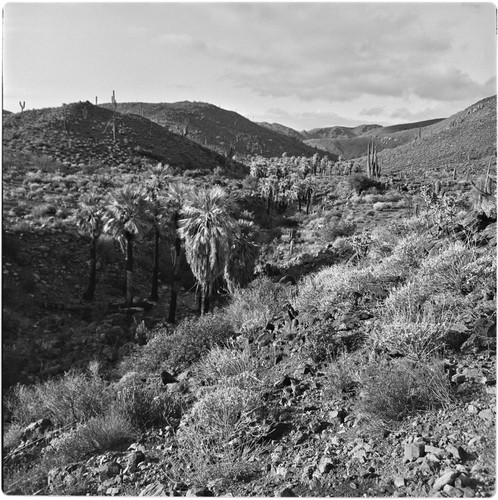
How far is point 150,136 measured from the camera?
7269 cm

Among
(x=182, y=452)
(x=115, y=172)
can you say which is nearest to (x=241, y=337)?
(x=182, y=452)

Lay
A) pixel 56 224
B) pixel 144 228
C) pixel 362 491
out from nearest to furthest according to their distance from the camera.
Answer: pixel 362 491 → pixel 144 228 → pixel 56 224

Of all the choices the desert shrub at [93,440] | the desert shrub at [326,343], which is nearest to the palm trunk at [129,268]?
the desert shrub at [93,440]

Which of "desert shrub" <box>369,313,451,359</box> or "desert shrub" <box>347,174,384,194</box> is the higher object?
"desert shrub" <box>347,174,384,194</box>

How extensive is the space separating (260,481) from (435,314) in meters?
4.24

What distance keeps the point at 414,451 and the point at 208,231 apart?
1446 cm

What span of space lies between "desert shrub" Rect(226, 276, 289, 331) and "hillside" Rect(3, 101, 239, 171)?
46.1 m

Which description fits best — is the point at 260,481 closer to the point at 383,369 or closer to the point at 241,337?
the point at 383,369

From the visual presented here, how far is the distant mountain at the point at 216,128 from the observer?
4648 inches

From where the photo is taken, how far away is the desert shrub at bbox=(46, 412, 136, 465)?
610 centimetres

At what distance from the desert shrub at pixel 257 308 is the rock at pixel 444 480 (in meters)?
6.45

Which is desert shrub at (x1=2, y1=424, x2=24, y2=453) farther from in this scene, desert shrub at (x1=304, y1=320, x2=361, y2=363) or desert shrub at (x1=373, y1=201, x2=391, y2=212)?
desert shrub at (x1=373, y1=201, x2=391, y2=212)

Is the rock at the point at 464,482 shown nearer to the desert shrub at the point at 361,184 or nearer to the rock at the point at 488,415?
the rock at the point at 488,415

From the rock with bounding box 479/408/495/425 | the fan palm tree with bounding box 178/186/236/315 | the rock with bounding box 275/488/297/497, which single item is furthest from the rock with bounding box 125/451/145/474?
the fan palm tree with bounding box 178/186/236/315
